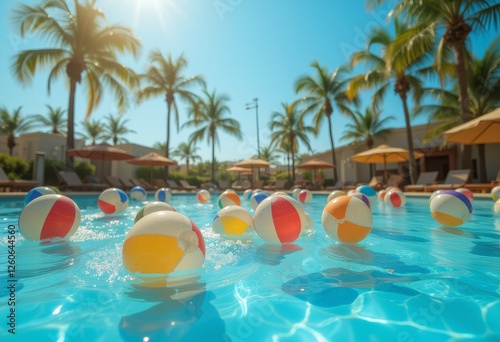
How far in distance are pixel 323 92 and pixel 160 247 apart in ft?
80.8

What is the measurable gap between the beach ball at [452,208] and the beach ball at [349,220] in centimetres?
211

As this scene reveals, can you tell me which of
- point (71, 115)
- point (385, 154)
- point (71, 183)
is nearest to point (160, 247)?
point (71, 183)

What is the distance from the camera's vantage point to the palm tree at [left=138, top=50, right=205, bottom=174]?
73.8 feet

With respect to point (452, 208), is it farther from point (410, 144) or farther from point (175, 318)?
point (410, 144)

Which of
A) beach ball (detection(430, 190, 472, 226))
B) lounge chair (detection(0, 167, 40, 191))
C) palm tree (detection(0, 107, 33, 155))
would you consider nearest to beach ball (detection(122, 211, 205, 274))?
beach ball (detection(430, 190, 472, 226))

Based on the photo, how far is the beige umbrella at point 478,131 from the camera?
9.41 meters

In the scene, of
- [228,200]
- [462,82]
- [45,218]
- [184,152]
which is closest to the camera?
[45,218]

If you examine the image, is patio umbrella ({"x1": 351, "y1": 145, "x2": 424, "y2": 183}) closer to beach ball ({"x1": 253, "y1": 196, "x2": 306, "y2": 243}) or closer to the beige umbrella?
the beige umbrella

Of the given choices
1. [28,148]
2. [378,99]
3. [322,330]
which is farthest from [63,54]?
[378,99]

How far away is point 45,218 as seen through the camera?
3.62 m

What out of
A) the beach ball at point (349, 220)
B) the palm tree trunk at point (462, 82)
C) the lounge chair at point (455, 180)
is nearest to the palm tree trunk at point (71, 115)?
the beach ball at point (349, 220)

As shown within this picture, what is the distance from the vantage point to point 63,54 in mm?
15789

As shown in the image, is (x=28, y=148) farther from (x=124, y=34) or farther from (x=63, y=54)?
(x=124, y=34)

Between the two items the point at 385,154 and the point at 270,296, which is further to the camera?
the point at 385,154
